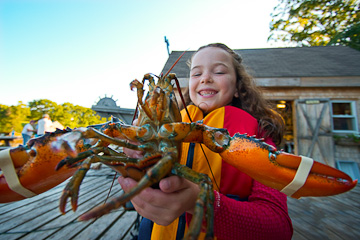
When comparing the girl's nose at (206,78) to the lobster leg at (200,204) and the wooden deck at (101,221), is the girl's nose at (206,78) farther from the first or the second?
the wooden deck at (101,221)

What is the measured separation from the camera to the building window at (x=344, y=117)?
660cm

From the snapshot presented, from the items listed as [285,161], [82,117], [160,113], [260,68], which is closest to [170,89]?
[160,113]

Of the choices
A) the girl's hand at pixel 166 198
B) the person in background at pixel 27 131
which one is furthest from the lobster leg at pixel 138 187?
the person in background at pixel 27 131

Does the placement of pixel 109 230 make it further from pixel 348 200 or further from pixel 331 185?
pixel 348 200

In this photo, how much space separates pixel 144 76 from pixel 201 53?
815mm

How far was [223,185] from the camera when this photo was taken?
1356mm

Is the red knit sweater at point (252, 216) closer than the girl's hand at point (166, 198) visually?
No

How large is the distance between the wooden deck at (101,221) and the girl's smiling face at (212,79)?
191 centimetres

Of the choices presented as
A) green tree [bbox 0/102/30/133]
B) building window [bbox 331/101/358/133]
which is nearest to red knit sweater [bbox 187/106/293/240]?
building window [bbox 331/101/358/133]

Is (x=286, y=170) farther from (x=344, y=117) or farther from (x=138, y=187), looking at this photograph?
(x=344, y=117)

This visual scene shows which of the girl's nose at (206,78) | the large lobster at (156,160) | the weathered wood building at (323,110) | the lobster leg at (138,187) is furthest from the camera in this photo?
the weathered wood building at (323,110)

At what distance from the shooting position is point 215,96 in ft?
5.49

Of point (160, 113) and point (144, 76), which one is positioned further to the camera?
point (144, 76)

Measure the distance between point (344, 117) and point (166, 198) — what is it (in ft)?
28.2
